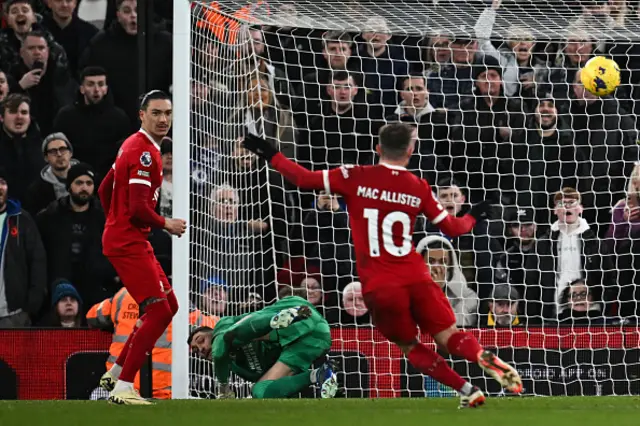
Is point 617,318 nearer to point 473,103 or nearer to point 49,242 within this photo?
point 473,103

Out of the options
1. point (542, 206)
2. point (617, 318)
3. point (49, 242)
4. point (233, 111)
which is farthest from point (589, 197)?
point (49, 242)

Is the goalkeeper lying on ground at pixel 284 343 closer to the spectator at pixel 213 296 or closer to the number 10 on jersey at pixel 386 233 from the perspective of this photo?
the spectator at pixel 213 296

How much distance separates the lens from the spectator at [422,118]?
11.2 m

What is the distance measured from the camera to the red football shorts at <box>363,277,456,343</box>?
684cm

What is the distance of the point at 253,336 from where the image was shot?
8.93 metres

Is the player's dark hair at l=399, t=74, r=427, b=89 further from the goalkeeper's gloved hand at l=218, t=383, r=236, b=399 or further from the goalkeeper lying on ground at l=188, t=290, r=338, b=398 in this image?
the goalkeeper's gloved hand at l=218, t=383, r=236, b=399

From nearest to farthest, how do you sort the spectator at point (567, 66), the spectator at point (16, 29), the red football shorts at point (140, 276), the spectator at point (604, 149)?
the red football shorts at point (140, 276)
the spectator at point (604, 149)
the spectator at point (567, 66)
the spectator at point (16, 29)

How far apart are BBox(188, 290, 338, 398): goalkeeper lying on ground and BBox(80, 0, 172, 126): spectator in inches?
125

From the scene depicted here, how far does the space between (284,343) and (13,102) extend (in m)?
3.97

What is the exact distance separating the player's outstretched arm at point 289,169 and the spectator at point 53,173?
462 cm

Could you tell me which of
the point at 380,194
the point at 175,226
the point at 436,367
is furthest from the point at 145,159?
the point at 436,367

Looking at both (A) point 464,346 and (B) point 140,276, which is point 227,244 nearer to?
(B) point 140,276

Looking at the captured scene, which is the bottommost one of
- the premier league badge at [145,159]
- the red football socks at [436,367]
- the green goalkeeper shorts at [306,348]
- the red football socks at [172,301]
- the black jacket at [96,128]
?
the red football socks at [436,367]

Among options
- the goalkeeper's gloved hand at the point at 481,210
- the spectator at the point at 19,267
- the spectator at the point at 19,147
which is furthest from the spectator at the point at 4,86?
the goalkeeper's gloved hand at the point at 481,210
